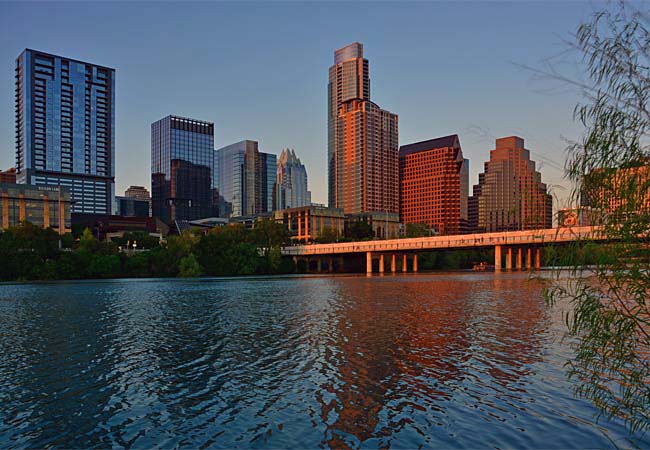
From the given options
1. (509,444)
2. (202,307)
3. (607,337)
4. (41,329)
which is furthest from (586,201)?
(202,307)

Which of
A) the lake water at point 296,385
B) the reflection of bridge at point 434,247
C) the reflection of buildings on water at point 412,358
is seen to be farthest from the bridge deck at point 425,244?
the lake water at point 296,385

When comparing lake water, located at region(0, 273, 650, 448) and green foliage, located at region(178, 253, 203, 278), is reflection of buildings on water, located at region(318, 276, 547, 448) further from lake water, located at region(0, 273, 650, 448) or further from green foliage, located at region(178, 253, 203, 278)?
green foliage, located at region(178, 253, 203, 278)

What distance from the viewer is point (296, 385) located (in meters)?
20.5

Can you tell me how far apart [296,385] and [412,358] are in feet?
23.4

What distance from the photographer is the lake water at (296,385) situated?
597 inches

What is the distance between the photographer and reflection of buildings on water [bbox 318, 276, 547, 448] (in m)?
17.1

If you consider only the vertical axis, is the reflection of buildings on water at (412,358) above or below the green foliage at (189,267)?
above

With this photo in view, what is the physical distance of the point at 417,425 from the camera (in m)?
15.8

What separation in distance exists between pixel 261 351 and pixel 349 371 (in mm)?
6525

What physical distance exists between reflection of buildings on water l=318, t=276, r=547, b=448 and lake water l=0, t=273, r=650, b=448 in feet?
0.26

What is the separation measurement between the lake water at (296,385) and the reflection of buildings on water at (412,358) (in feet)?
0.26

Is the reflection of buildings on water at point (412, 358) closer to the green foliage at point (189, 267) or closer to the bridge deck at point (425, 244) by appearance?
the bridge deck at point (425, 244)

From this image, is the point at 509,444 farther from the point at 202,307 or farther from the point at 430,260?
the point at 430,260

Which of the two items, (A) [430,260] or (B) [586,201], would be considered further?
(A) [430,260]
